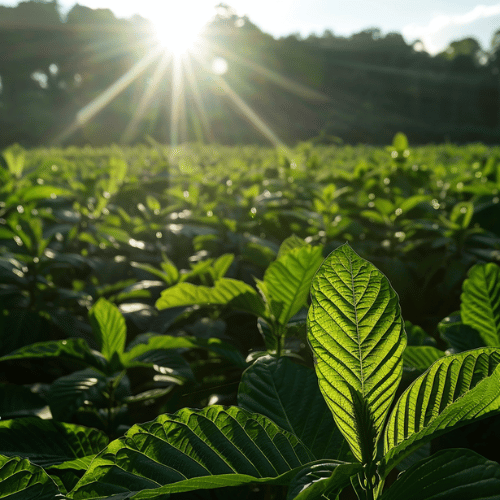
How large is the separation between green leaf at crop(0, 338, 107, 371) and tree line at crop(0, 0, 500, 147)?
31.2 meters

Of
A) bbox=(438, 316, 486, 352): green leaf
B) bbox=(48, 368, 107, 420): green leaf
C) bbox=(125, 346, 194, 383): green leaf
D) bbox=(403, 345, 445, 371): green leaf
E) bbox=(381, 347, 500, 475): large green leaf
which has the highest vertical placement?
bbox=(381, 347, 500, 475): large green leaf

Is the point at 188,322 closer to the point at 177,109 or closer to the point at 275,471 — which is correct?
the point at 275,471

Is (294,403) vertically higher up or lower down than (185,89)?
lower down

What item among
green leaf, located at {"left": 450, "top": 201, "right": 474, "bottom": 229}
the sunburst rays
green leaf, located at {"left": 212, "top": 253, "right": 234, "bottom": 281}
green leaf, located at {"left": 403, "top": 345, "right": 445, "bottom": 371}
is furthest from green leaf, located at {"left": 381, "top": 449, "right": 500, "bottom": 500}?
the sunburst rays

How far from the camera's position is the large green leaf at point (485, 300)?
0.93 metres

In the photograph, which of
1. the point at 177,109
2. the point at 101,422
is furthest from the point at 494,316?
the point at 177,109

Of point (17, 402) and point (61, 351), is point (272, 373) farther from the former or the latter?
point (17, 402)

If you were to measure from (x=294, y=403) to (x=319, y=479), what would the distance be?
230mm

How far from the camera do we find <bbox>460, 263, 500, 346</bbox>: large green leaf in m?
0.93

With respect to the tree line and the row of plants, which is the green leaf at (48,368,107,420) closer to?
the row of plants

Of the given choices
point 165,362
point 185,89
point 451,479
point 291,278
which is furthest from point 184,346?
point 185,89

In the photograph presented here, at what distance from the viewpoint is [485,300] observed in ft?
3.06

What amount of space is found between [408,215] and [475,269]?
177 centimetres

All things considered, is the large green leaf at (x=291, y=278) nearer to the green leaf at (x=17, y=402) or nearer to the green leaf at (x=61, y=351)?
the green leaf at (x=61, y=351)
